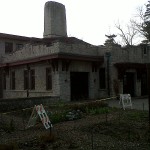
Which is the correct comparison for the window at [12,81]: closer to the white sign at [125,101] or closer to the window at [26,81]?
the window at [26,81]

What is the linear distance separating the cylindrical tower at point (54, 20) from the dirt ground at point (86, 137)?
66.3ft

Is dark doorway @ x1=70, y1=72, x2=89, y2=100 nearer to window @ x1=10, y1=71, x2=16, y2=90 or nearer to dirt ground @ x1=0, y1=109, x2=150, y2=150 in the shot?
window @ x1=10, y1=71, x2=16, y2=90

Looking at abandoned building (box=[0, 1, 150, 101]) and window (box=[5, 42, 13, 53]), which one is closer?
abandoned building (box=[0, 1, 150, 101])

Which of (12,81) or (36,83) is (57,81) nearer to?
(36,83)

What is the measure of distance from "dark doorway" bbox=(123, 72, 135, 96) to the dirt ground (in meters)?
15.9

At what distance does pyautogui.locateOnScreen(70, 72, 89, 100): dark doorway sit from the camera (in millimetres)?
25281

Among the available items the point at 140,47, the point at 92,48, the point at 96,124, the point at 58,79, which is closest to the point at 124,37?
the point at 140,47

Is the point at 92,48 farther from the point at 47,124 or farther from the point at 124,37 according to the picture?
the point at 124,37

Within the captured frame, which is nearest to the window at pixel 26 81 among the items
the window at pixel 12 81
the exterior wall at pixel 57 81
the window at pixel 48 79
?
the exterior wall at pixel 57 81

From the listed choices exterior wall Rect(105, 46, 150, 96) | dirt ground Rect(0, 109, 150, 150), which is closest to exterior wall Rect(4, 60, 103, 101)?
exterior wall Rect(105, 46, 150, 96)

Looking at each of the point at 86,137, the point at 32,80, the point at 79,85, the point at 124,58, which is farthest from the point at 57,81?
the point at 86,137

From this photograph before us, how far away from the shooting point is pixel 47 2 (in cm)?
3198

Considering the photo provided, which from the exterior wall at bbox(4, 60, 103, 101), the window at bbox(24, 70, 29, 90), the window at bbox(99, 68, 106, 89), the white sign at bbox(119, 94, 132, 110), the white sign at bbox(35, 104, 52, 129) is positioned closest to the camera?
the white sign at bbox(35, 104, 52, 129)

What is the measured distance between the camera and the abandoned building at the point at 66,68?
23.5 metres
